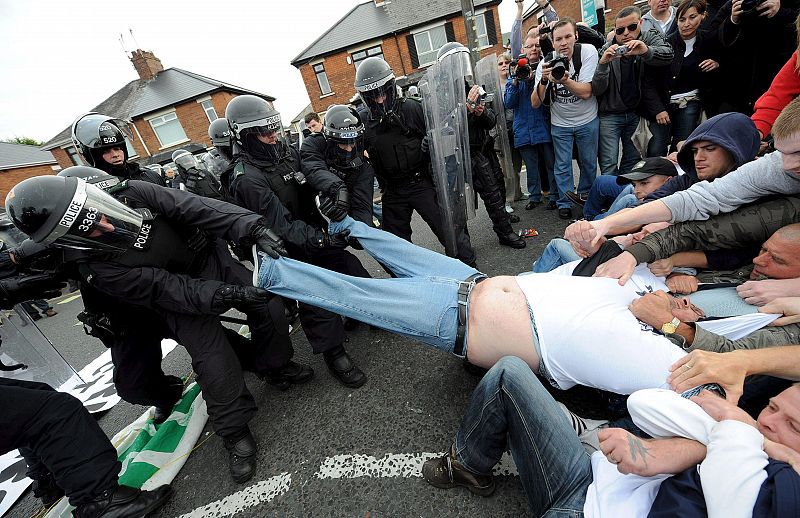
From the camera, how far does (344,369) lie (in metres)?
2.13

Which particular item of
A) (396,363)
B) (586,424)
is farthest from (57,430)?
(586,424)

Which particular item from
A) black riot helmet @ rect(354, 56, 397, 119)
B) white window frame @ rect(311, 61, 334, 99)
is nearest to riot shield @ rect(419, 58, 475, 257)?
black riot helmet @ rect(354, 56, 397, 119)

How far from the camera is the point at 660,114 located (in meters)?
3.15

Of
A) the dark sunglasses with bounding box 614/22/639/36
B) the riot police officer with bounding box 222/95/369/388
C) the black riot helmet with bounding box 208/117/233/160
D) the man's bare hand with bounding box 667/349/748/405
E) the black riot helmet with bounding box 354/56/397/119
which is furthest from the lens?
the black riot helmet with bounding box 208/117/233/160

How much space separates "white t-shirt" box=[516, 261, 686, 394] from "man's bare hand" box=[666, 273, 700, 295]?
0.14m

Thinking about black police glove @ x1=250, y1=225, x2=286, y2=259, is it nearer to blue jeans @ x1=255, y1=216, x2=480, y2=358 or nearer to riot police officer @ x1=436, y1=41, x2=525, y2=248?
blue jeans @ x1=255, y1=216, x2=480, y2=358

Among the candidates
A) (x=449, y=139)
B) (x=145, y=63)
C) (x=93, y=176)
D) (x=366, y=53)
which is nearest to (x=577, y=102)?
(x=449, y=139)

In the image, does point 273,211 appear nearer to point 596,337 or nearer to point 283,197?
point 283,197

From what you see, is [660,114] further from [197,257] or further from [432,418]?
[197,257]

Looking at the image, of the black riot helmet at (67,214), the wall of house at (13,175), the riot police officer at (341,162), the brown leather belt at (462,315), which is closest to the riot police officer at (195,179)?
the riot police officer at (341,162)

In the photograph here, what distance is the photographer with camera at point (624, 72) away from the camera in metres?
2.94

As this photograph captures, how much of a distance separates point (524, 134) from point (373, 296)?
304 cm

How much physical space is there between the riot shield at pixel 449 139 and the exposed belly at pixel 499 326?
→ 1.44 metres

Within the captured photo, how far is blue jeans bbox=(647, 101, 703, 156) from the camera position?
3.22m
